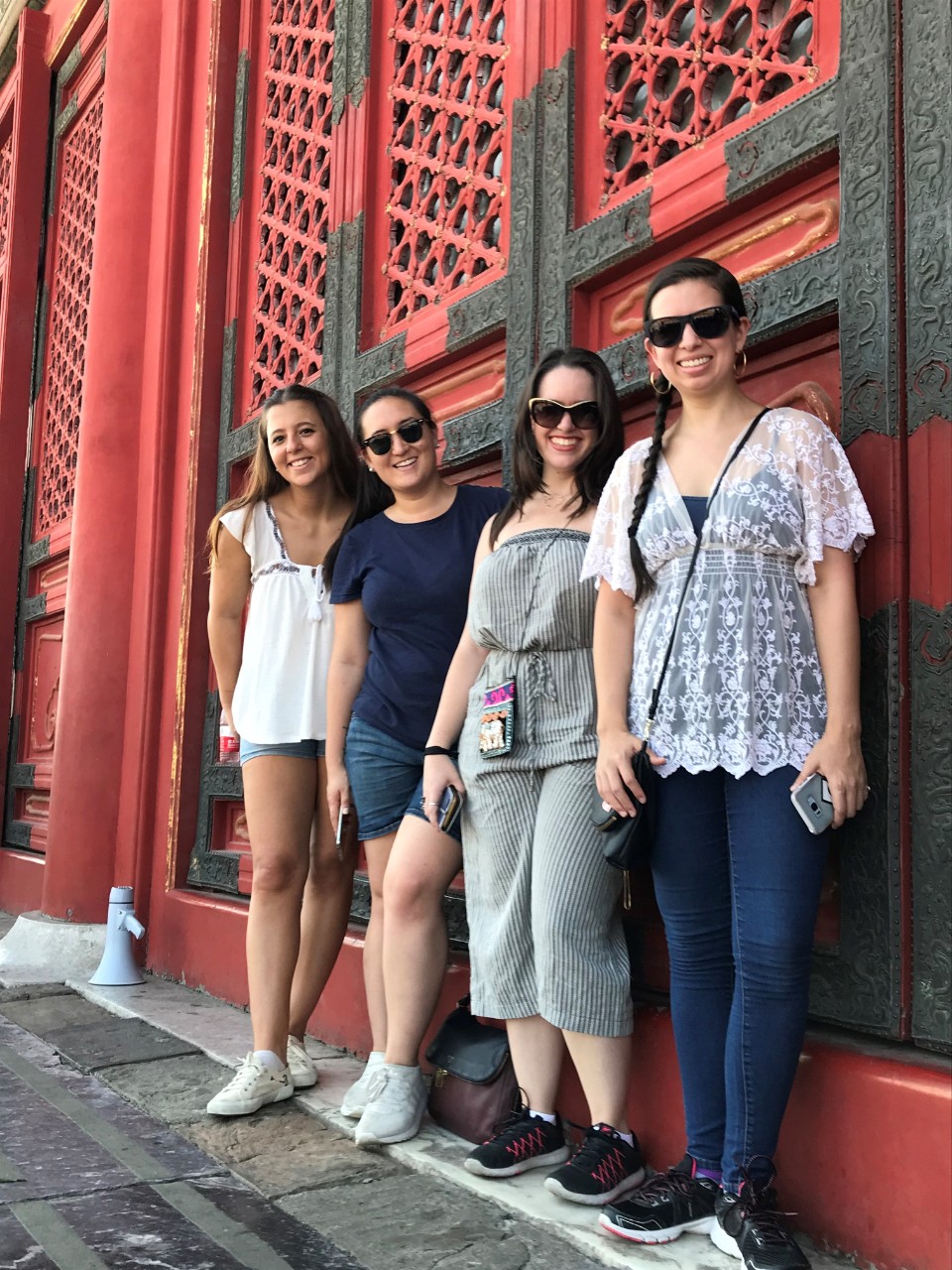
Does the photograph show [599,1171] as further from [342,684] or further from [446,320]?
[446,320]

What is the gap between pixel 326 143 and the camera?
188 inches

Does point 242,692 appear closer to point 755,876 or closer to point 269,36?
point 755,876

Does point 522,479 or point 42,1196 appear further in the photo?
point 522,479

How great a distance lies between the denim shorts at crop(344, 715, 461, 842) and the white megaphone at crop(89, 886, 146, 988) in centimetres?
236

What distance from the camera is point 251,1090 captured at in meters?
3.04

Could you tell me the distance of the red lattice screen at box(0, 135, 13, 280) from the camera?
8.41 metres

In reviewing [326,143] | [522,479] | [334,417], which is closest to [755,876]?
[522,479]

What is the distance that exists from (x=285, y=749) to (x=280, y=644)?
297mm

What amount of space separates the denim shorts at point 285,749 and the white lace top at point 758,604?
1.26 metres

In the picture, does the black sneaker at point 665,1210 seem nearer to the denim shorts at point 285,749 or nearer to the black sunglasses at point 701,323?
the denim shorts at point 285,749

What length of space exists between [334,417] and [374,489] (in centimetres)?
26

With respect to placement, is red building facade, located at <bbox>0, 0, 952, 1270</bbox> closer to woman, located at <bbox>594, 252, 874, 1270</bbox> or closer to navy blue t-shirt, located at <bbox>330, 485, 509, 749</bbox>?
woman, located at <bbox>594, 252, 874, 1270</bbox>

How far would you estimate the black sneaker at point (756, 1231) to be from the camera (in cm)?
199

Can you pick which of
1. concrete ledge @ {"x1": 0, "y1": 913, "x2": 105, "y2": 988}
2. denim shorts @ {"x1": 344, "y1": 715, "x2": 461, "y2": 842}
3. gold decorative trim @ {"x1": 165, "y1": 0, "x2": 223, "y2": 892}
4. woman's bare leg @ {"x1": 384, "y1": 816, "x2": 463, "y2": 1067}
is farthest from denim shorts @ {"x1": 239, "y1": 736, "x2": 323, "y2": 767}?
concrete ledge @ {"x1": 0, "y1": 913, "x2": 105, "y2": 988}
